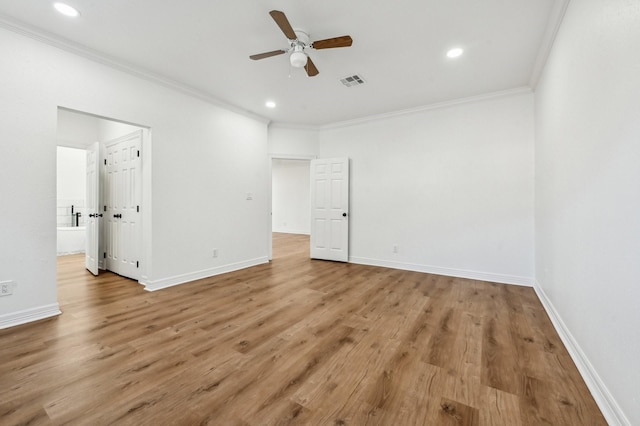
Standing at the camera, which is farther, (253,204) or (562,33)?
(253,204)

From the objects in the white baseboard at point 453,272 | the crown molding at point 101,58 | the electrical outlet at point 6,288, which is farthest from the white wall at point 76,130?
the white baseboard at point 453,272

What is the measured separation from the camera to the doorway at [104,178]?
3.68 m

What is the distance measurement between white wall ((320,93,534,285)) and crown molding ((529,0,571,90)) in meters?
0.67

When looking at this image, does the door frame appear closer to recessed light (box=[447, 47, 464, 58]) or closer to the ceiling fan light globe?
the ceiling fan light globe

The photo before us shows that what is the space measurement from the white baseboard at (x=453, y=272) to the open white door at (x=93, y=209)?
457cm

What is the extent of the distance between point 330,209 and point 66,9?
14.6ft

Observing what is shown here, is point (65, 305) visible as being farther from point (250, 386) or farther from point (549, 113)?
point (549, 113)

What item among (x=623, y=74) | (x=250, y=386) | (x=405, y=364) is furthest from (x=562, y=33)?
(x=250, y=386)

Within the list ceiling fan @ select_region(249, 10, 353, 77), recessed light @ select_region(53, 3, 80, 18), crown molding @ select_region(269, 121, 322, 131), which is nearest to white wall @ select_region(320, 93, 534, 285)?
crown molding @ select_region(269, 121, 322, 131)

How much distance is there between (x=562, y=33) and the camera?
240 centimetres

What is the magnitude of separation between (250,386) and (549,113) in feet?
13.0

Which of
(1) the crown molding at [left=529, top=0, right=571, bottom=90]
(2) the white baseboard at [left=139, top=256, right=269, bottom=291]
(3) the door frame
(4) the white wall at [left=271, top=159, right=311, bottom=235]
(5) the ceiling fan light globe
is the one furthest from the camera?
(4) the white wall at [left=271, top=159, right=311, bottom=235]

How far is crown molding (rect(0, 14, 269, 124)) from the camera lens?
252 centimetres

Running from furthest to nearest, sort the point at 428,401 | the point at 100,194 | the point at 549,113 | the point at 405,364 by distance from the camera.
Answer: the point at 100,194
the point at 549,113
the point at 405,364
the point at 428,401
